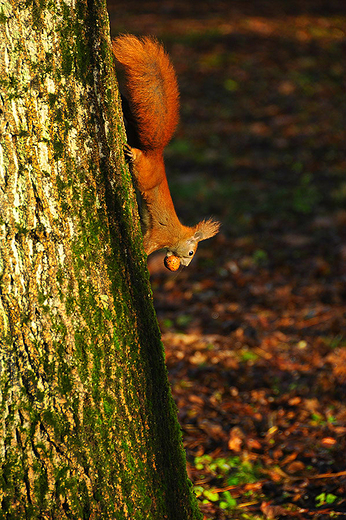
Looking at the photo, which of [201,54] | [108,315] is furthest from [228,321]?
[201,54]

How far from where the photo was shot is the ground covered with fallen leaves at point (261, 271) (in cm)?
319

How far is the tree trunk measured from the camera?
5.56 ft

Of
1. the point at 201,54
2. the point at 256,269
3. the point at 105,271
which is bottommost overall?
the point at 256,269

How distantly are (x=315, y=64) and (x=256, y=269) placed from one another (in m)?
6.29

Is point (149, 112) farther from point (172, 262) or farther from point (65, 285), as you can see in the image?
point (65, 285)

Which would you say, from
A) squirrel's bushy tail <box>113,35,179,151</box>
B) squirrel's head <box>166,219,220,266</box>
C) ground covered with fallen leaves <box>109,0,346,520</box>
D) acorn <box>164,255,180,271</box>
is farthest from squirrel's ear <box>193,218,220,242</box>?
ground covered with fallen leaves <box>109,0,346,520</box>

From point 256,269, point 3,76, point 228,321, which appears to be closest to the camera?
point 3,76

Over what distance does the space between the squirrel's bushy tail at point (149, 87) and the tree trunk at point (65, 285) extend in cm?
50

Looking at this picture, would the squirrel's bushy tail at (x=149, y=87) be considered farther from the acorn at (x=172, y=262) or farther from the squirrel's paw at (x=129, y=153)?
the acorn at (x=172, y=262)

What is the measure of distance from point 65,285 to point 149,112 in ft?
3.42

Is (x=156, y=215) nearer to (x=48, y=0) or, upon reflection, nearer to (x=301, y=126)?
(x=48, y=0)

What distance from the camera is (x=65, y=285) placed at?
1.79 m

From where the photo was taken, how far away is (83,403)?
5.98ft

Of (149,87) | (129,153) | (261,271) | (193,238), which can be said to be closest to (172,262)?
(193,238)
